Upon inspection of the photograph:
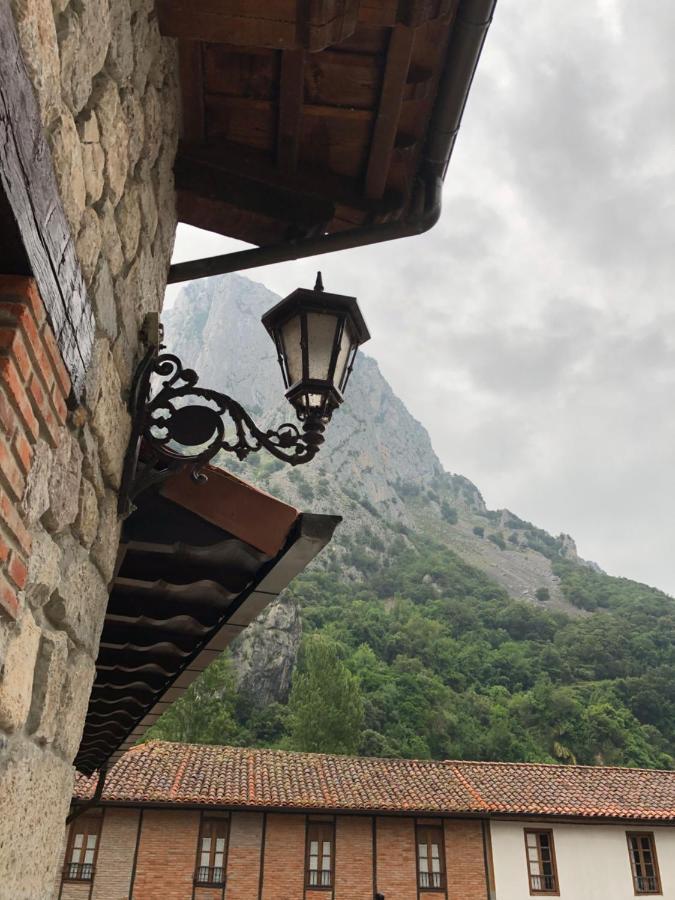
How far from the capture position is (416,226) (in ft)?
10.4

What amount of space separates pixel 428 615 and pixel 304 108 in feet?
226

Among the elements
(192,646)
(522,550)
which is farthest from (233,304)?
(192,646)

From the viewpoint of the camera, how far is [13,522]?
4.30ft

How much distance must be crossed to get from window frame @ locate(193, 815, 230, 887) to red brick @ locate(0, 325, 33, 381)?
52.2 ft

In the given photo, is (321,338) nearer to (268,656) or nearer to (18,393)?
(18,393)

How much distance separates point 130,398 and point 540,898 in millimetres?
17595

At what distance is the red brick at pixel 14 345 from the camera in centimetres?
121

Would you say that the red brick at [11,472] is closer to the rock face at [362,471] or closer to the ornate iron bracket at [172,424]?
the ornate iron bracket at [172,424]

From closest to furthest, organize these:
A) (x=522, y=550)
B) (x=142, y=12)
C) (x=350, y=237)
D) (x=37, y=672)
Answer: (x=37, y=672) → (x=142, y=12) → (x=350, y=237) → (x=522, y=550)

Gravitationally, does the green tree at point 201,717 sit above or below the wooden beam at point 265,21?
above

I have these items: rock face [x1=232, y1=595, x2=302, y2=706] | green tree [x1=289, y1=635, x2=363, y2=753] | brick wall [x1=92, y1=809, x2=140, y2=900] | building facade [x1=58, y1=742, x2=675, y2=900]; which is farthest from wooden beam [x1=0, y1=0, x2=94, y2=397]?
rock face [x1=232, y1=595, x2=302, y2=706]

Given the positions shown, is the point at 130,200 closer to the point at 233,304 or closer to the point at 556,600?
the point at 556,600

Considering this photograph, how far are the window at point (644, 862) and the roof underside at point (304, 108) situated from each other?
1787cm

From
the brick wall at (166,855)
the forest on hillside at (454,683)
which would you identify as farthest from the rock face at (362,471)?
the brick wall at (166,855)
